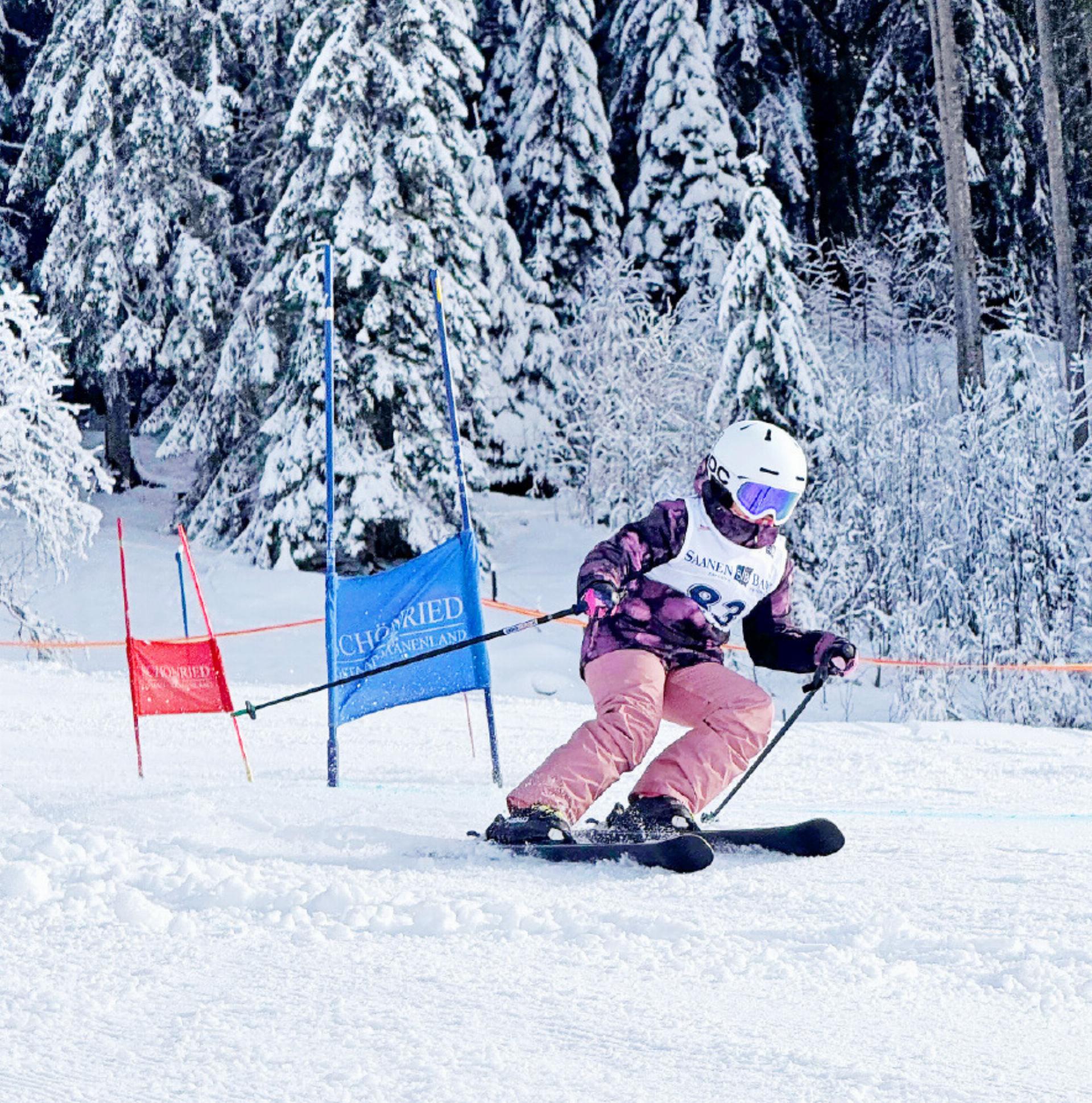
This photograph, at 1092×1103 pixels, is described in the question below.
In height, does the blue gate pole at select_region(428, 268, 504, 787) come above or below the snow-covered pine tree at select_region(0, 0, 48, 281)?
below

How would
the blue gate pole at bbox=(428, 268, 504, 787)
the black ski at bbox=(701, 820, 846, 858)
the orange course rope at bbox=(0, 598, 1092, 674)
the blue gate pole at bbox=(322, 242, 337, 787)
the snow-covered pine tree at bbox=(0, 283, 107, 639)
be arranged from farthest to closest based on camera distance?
the snow-covered pine tree at bbox=(0, 283, 107, 639) → the orange course rope at bbox=(0, 598, 1092, 674) → the blue gate pole at bbox=(428, 268, 504, 787) → the blue gate pole at bbox=(322, 242, 337, 787) → the black ski at bbox=(701, 820, 846, 858)

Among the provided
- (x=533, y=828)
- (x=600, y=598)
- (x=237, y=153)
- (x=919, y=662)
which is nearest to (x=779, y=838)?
(x=533, y=828)

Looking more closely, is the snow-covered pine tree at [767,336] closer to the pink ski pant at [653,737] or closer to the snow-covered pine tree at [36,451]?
the snow-covered pine tree at [36,451]

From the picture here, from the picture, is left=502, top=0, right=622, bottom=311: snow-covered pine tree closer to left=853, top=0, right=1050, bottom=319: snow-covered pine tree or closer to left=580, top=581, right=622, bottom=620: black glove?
left=853, top=0, right=1050, bottom=319: snow-covered pine tree

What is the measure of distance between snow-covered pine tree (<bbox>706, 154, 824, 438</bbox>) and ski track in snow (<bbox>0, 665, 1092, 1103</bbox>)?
11602 millimetres

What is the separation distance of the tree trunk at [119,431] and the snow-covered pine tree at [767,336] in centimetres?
984

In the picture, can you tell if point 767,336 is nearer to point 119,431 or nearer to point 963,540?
point 963,540

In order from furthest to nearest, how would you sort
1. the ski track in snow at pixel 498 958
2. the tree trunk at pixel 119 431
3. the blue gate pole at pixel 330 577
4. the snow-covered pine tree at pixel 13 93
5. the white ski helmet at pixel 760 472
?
1. the snow-covered pine tree at pixel 13 93
2. the tree trunk at pixel 119 431
3. the blue gate pole at pixel 330 577
4. the white ski helmet at pixel 760 472
5. the ski track in snow at pixel 498 958

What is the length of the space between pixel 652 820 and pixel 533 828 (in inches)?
15.1

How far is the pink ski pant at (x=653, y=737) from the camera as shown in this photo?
162 inches

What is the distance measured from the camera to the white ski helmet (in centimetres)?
437

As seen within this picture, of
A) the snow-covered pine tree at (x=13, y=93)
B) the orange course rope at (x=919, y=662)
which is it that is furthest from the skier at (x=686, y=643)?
the snow-covered pine tree at (x=13, y=93)

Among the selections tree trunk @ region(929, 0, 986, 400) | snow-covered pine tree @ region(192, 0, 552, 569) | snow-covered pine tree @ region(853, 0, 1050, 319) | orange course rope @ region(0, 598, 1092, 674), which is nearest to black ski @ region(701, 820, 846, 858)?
orange course rope @ region(0, 598, 1092, 674)

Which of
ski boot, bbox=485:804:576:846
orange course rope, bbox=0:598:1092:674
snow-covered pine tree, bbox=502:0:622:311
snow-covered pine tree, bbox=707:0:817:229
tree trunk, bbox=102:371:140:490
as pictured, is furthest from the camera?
snow-covered pine tree, bbox=707:0:817:229
